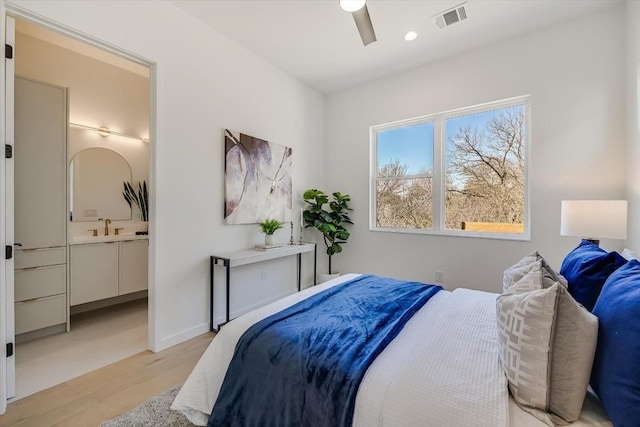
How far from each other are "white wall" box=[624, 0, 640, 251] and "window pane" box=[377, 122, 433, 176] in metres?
1.71

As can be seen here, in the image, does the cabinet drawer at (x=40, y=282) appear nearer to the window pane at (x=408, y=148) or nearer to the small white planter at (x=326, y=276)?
the small white planter at (x=326, y=276)

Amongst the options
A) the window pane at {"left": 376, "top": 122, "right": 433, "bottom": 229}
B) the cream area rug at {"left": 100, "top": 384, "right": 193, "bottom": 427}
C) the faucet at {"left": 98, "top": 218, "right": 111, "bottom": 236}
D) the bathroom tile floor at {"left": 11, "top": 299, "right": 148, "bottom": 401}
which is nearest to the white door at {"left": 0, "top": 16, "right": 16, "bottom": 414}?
the bathroom tile floor at {"left": 11, "top": 299, "right": 148, "bottom": 401}

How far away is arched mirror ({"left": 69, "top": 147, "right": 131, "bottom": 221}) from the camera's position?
10.9 ft

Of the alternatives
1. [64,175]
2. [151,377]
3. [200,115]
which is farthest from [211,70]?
[151,377]

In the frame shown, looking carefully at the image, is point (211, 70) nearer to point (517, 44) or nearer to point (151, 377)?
point (151, 377)

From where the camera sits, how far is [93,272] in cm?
305

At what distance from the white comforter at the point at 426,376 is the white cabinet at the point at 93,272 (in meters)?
2.35

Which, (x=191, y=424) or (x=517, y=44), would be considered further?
(x=517, y=44)

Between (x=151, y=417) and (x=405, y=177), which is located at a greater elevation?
(x=405, y=177)

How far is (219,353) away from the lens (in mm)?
1437

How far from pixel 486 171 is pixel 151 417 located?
3.73 m

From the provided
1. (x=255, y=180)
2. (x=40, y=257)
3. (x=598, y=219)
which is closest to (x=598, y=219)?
(x=598, y=219)

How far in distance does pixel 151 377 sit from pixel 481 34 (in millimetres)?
4331

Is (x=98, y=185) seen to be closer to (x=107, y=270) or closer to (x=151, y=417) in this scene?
(x=107, y=270)
